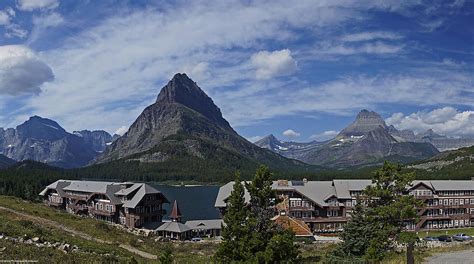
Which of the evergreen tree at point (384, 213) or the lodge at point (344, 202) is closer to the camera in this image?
the evergreen tree at point (384, 213)

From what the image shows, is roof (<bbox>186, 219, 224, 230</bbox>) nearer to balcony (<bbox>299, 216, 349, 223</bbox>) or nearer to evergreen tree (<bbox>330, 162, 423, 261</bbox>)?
balcony (<bbox>299, 216, 349, 223</bbox>)

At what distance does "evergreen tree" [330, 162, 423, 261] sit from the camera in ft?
106

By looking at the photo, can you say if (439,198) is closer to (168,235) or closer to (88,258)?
(168,235)

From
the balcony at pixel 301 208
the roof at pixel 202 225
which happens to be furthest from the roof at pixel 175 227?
the balcony at pixel 301 208

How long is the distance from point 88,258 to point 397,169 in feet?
75.0

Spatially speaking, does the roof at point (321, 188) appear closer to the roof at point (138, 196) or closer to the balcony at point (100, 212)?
the roof at point (138, 196)

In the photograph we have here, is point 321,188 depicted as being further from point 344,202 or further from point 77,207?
point 77,207

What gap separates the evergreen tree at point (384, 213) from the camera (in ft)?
106

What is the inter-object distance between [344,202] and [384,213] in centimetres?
4797

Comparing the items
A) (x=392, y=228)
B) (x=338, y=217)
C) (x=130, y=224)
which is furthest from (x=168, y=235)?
(x=392, y=228)

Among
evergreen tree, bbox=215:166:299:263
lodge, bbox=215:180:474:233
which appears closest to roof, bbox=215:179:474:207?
lodge, bbox=215:180:474:233

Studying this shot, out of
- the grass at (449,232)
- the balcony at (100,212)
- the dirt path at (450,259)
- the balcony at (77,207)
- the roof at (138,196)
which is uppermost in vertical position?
the roof at (138,196)

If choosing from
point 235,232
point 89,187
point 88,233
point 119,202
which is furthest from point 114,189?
point 235,232

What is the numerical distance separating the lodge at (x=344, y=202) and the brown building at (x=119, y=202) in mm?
11372
